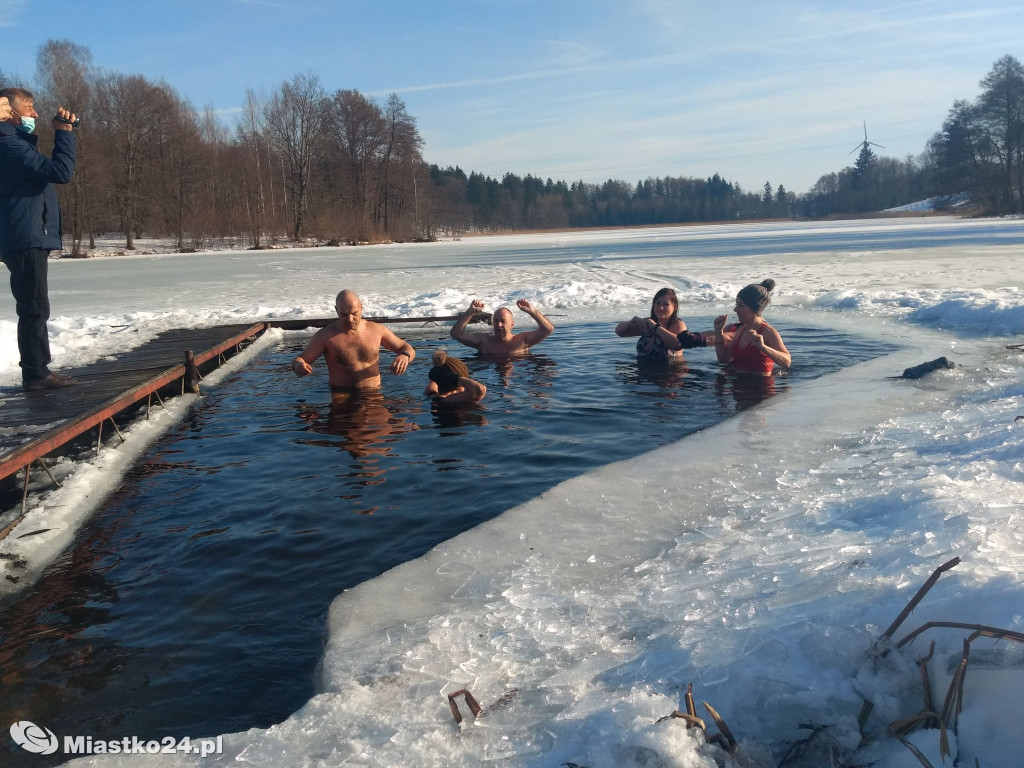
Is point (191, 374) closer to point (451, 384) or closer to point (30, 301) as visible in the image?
point (30, 301)

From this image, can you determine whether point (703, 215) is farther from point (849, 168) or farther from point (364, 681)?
point (364, 681)

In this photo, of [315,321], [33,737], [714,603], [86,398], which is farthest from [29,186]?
[315,321]

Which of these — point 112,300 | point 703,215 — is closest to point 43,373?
point 112,300

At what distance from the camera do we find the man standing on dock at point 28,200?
15.9 ft

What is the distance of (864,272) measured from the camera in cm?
1490

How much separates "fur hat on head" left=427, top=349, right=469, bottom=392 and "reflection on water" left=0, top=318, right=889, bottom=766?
0.21 meters

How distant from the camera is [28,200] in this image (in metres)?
5.08

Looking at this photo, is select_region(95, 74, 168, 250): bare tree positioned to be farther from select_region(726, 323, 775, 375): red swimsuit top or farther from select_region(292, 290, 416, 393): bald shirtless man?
select_region(726, 323, 775, 375): red swimsuit top

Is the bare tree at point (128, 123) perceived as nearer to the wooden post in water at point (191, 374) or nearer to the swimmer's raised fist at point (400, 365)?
the wooden post in water at point (191, 374)

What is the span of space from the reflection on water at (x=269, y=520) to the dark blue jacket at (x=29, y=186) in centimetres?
160

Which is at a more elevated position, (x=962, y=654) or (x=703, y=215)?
(x=703, y=215)

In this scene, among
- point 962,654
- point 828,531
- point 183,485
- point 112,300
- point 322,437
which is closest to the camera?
point 962,654

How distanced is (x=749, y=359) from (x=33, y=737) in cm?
597

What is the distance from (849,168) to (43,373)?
118 meters
